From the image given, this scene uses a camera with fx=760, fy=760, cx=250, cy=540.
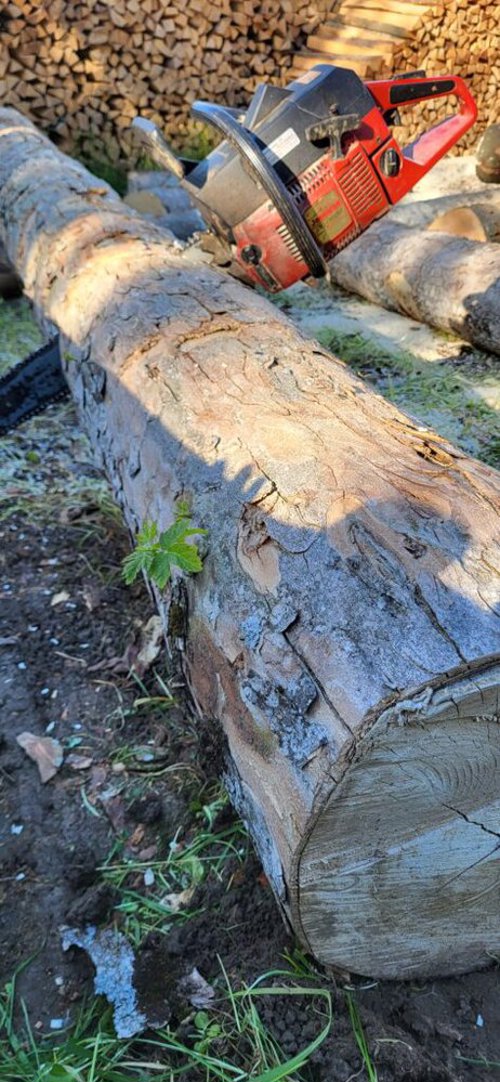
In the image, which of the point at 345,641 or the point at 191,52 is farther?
the point at 191,52

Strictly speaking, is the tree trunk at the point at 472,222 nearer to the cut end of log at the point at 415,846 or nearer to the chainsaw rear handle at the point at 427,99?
the chainsaw rear handle at the point at 427,99

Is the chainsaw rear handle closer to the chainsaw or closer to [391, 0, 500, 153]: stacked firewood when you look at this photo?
the chainsaw

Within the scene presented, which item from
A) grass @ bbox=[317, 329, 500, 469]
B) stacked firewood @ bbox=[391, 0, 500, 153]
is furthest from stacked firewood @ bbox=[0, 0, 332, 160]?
grass @ bbox=[317, 329, 500, 469]

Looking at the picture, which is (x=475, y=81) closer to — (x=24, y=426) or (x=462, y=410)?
(x=462, y=410)

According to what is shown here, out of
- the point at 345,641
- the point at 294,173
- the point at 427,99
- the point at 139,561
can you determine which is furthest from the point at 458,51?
the point at 345,641

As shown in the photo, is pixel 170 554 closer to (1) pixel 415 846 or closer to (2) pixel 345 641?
(2) pixel 345 641

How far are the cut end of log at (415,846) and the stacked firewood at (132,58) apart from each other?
719cm

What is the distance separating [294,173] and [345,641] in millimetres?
2654

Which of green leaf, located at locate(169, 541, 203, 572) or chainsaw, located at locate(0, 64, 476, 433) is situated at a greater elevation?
chainsaw, located at locate(0, 64, 476, 433)

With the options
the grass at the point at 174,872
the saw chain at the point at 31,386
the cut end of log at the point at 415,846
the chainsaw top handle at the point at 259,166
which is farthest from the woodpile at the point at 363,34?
the cut end of log at the point at 415,846

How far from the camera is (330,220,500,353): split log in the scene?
425 centimetres

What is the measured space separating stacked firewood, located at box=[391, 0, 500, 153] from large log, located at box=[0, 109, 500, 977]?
21.8 feet

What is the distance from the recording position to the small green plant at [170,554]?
5.41ft

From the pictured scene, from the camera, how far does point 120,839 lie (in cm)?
188
